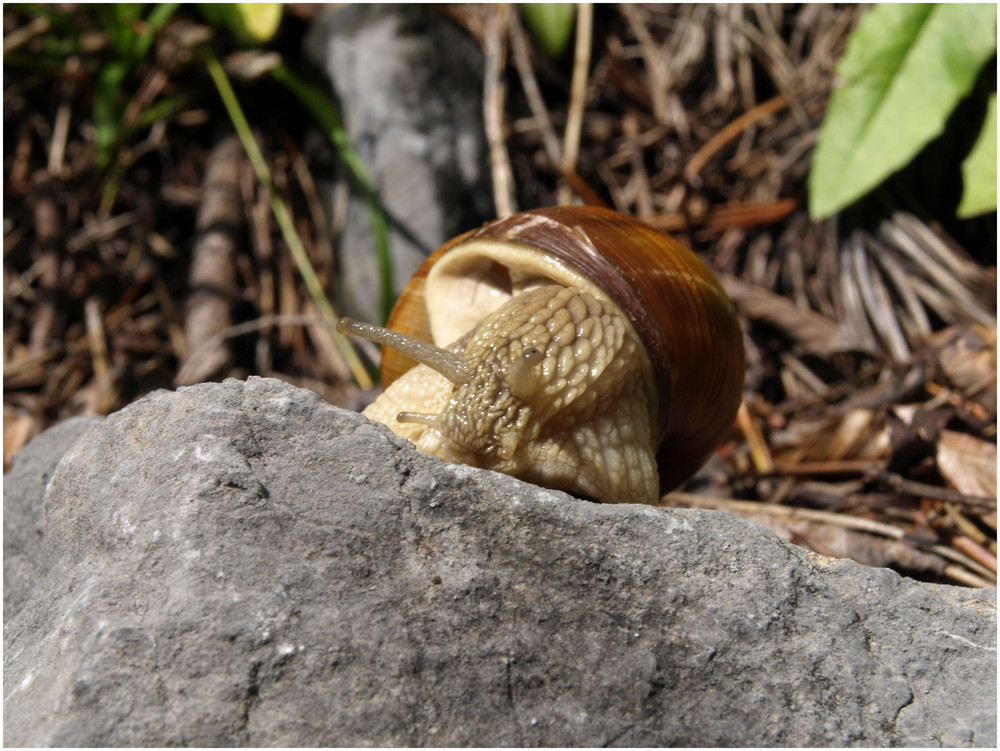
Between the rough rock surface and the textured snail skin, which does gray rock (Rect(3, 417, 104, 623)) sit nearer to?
the rough rock surface

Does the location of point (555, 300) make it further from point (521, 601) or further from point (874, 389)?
point (874, 389)

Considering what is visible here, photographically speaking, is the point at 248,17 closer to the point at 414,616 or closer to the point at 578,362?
the point at 578,362

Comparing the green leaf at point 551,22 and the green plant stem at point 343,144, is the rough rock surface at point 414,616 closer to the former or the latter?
the green plant stem at point 343,144

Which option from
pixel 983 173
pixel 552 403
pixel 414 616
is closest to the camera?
pixel 414 616

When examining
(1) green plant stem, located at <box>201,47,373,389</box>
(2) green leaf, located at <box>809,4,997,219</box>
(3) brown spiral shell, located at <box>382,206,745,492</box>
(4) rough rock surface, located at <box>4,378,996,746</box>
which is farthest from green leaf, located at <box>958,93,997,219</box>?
(1) green plant stem, located at <box>201,47,373,389</box>

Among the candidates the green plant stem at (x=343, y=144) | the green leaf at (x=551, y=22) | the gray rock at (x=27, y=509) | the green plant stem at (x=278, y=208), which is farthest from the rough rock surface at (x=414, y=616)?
the green leaf at (x=551, y=22)

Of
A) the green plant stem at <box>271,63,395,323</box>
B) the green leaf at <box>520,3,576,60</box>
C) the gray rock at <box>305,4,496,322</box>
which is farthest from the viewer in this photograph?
the green leaf at <box>520,3,576,60</box>

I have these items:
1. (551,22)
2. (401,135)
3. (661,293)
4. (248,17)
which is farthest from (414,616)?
(551,22)

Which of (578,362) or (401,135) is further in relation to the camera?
(401,135)
